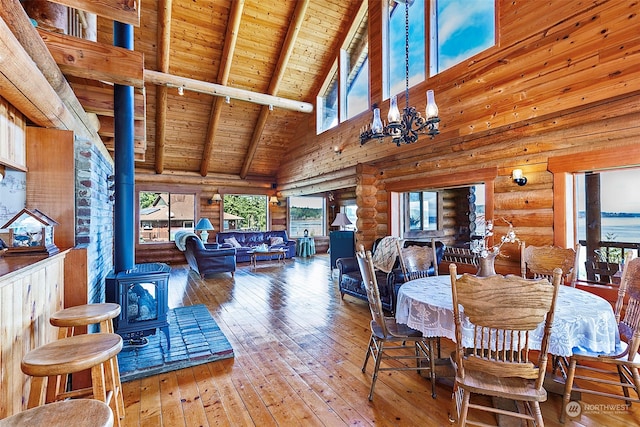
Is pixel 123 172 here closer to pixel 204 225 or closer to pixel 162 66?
pixel 162 66

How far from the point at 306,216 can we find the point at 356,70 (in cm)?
602

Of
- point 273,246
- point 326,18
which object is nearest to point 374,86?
point 326,18

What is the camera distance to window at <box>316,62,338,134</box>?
7158 millimetres

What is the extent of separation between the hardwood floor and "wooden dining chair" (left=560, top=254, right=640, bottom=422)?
0.62ft

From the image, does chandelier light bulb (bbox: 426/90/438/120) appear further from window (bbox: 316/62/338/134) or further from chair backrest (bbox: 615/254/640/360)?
window (bbox: 316/62/338/134)

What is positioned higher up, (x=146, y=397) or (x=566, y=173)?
(x=566, y=173)

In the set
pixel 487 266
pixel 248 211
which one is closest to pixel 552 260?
pixel 487 266

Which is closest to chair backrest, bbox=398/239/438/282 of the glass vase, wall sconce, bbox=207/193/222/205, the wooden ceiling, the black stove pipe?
the glass vase

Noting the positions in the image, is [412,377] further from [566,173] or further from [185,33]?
[185,33]

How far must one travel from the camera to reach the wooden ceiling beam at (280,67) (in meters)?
5.81

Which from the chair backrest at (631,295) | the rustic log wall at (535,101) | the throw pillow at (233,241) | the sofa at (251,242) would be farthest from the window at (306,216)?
the chair backrest at (631,295)

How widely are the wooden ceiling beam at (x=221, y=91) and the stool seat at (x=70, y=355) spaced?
5777 millimetres

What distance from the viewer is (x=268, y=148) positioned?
30.3 feet

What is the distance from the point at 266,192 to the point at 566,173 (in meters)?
8.54
